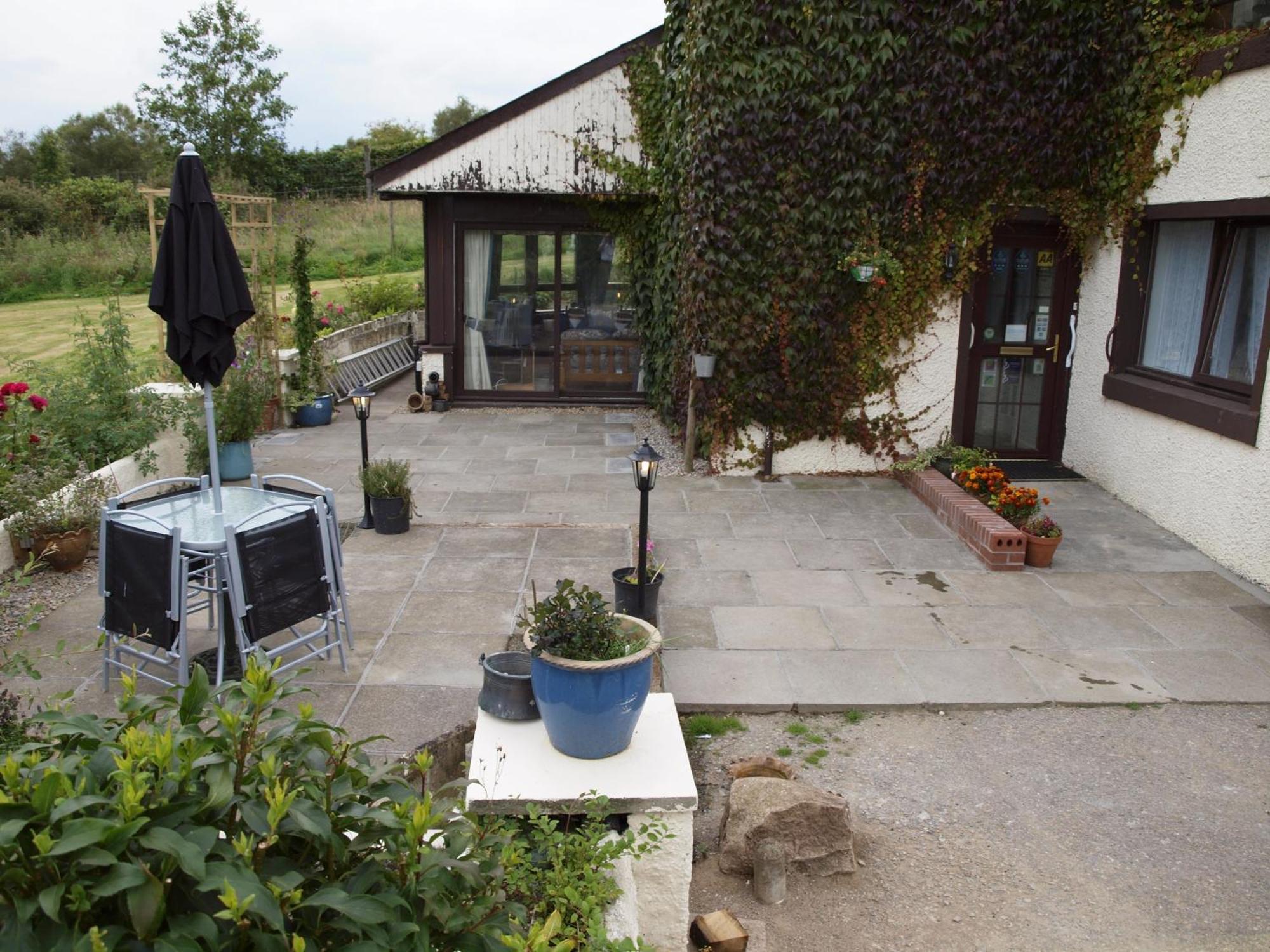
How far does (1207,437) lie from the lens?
23.9 ft

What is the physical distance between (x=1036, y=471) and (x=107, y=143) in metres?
44.3

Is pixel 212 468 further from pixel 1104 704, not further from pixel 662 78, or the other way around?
pixel 662 78

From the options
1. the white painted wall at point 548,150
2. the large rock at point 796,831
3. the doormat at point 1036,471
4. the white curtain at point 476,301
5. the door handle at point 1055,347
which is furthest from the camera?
the white curtain at point 476,301

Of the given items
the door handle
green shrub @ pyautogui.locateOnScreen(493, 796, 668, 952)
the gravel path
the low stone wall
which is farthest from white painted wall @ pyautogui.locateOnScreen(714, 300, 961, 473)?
green shrub @ pyautogui.locateOnScreen(493, 796, 668, 952)

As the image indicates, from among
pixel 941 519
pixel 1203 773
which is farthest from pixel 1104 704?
pixel 941 519

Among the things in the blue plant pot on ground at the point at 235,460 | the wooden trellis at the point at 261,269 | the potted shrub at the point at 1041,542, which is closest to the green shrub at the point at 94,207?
the wooden trellis at the point at 261,269

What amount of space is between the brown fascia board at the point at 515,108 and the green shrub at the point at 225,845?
364 inches

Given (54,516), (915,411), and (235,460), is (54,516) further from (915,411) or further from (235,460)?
(915,411)

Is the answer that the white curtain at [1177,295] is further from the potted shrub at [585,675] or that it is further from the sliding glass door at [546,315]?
the potted shrub at [585,675]

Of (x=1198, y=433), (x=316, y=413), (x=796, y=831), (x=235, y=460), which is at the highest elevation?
(x=1198, y=433)

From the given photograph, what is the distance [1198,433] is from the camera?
740cm

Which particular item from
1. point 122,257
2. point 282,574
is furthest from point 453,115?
point 282,574

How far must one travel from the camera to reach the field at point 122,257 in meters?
21.0

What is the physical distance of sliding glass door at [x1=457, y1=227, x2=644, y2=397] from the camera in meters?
11.8
